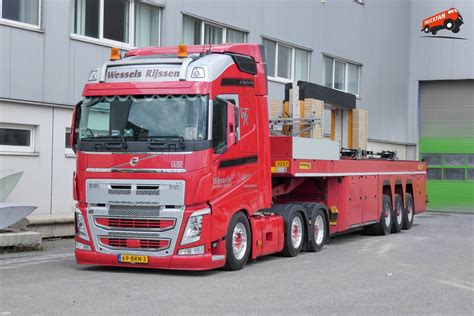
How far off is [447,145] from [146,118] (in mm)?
24219

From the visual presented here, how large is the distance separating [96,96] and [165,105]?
3.82ft

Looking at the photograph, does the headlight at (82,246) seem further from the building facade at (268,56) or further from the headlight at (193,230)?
the building facade at (268,56)

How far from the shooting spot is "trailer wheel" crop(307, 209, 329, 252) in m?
14.1

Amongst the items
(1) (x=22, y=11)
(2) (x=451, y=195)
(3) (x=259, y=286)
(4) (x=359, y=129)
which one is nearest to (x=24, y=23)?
(1) (x=22, y=11)

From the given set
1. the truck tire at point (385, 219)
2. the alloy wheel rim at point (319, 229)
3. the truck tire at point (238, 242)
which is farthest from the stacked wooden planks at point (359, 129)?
the truck tire at point (238, 242)

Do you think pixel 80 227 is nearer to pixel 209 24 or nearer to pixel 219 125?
pixel 219 125

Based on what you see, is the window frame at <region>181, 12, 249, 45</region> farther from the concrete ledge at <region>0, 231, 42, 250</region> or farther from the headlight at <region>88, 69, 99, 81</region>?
the headlight at <region>88, 69, 99, 81</region>

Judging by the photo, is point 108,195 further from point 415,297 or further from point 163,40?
point 163,40

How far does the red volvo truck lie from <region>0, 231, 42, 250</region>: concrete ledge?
2363mm

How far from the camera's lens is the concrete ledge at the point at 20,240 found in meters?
12.8

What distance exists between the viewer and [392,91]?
3152 centimetres

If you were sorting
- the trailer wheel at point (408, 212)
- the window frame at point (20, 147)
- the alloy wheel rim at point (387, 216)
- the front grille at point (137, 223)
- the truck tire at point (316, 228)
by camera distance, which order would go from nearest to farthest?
1. the front grille at point (137, 223)
2. the truck tire at point (316, 228)
3. the window frame at point (20, 147)
4. the alloy wheel rim at point (387, 216)
5. the trailer wheel at point (408, 212)

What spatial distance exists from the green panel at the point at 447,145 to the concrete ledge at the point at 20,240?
22951 millimetres

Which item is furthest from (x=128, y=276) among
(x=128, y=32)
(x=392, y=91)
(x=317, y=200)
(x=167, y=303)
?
(x=392, y=91)
